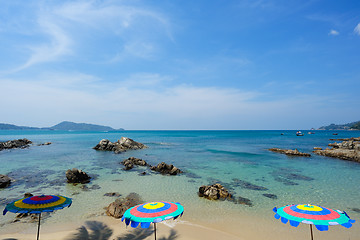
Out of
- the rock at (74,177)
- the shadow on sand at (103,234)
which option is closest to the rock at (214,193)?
the shadow on sand at (103,234)

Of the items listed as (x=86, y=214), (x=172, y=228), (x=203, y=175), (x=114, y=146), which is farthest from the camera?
(x=114, y=146)

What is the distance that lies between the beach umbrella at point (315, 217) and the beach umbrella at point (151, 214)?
12.5 feet

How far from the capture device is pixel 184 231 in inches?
420

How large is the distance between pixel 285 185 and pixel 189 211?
12.1 metres

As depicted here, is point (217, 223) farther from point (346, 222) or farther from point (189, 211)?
point (346, 222)

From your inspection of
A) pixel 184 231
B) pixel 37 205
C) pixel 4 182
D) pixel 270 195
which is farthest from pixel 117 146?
pixel 37 205

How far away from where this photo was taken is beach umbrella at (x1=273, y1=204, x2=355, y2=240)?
6153 mm

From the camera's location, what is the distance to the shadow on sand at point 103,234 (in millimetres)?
9945

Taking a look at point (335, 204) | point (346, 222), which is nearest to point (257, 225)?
point (346, 222)

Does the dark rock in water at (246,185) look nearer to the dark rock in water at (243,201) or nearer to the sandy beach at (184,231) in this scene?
the dark rock in water at (243,201)

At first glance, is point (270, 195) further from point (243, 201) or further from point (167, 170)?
point (167, 170)

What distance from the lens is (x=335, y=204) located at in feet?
48.4

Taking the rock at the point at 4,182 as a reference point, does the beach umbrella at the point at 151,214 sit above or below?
above

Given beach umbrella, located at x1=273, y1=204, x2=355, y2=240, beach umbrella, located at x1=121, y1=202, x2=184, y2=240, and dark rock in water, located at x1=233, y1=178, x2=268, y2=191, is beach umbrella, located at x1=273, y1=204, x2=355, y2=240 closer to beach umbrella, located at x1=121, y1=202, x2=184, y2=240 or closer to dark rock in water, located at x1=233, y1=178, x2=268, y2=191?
beach umbrella, located at x1=121, y1=202, x2=184, y2=240
